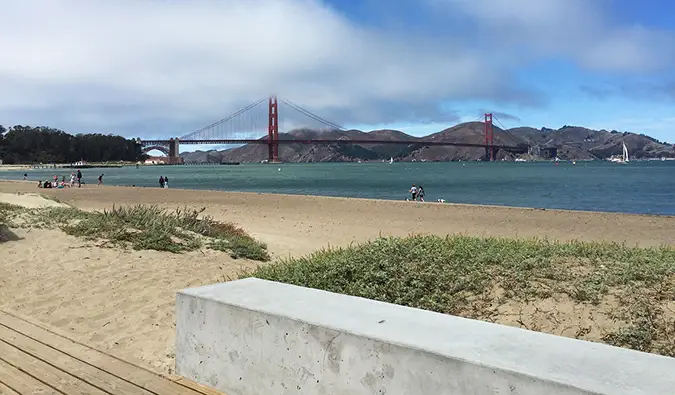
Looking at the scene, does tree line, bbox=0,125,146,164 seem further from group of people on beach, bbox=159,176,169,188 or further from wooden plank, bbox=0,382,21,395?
wooden plank, bbox=0,382,21,395

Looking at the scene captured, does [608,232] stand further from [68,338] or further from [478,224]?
[68,338]

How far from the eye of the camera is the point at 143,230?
10.1 metres

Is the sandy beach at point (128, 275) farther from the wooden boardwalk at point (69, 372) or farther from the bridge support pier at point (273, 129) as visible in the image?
the bridge support pier at point (273, 129)

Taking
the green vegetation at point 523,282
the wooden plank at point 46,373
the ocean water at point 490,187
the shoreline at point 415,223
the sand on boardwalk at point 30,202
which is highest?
the green vegetation at point 523,282

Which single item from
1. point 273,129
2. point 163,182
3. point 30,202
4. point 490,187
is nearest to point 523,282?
point 30,202

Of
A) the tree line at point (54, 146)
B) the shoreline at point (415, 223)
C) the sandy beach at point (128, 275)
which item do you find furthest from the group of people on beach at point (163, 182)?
the tree line at point (54, 146)

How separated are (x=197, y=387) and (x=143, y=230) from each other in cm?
723

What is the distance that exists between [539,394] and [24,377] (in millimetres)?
3029

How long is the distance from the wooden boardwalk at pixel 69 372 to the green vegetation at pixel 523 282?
5.50 ft

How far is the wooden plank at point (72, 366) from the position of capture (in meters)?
3.38

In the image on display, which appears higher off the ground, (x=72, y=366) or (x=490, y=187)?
(x=72, y=366)

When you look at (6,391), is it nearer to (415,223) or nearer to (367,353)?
(367,353)

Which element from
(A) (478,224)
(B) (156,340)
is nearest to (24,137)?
(A) (478,224)

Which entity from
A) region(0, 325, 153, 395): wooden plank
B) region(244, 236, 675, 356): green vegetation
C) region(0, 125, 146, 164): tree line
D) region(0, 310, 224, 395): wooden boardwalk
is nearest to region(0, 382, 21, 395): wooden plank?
region(0, 310, 224, 395): wooden boardwalk
